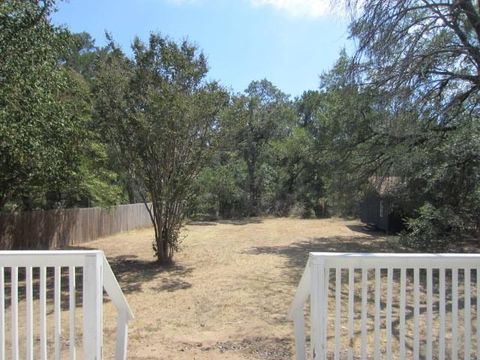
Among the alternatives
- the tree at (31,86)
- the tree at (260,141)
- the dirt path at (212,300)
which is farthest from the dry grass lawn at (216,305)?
the tree at (260,141)

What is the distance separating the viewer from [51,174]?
12141 millimetres

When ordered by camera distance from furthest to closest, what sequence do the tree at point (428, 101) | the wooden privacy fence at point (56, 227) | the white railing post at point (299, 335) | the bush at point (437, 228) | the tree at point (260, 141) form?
the tree at point (260, 141), the wooden privacy fence at point (56, 227), the bush at point (437, 228), the tree at point (428, 101), the white railing post at point (299, 335)

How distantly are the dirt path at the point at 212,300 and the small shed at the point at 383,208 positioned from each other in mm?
2175

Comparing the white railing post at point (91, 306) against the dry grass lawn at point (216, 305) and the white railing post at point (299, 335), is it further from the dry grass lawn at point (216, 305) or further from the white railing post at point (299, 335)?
the dry grass lawn at point (216, 305)

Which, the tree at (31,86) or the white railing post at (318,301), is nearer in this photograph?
→ the white railing post at (318,301)

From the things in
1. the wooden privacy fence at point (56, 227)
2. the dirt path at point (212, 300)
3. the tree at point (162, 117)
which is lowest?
the dirt path at point (212, 300)

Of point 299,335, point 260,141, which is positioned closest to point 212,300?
point 299,335

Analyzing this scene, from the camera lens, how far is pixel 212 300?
8.03 metres

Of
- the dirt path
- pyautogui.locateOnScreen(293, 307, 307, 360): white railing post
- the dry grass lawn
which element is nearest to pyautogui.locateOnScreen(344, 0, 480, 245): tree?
the dry grass lawn

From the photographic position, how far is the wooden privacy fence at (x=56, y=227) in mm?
15820

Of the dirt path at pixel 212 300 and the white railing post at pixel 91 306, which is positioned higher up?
the white railing post at pixel 91 306

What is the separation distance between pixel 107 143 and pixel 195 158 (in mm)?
2201

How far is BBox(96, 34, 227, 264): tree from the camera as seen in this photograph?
10.9 meters

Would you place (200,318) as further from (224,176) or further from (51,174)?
(224,176)
